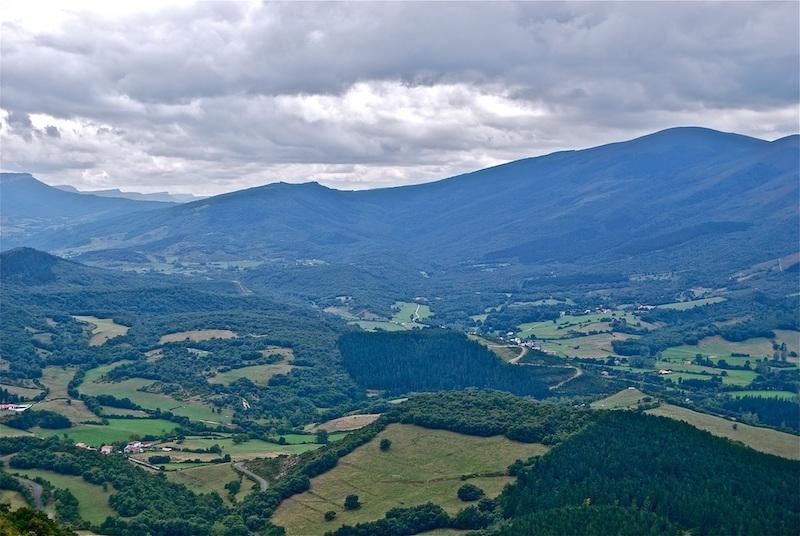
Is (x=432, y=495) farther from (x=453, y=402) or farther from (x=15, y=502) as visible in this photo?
(x=15, y=502)

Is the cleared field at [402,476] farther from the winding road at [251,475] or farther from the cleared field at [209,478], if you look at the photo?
the cleared field at [209,478]

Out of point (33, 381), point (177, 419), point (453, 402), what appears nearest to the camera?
point (453, 402)

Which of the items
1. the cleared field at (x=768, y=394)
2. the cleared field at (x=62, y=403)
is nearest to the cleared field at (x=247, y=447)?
the cleared field at (x=62, y=403)

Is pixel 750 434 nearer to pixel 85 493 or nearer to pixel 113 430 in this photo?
pixel 85 493

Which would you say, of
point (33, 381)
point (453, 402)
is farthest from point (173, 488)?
point (33, 381)

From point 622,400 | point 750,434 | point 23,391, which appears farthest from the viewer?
point 23,391

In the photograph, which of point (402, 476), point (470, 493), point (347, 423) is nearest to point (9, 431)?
point (347, 423)

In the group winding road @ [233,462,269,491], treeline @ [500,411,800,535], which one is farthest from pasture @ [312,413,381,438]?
treeline @ [500,411,800,535]
